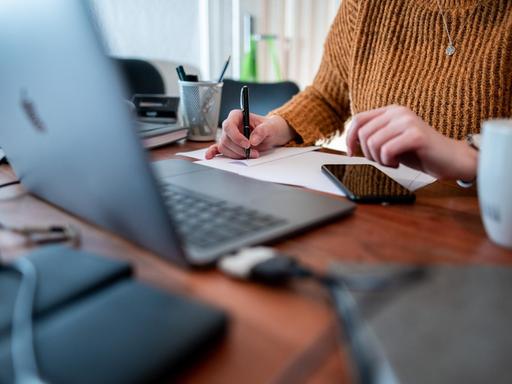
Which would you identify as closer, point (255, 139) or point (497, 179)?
point (497, 179)

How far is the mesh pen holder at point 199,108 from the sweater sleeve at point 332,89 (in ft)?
0.52

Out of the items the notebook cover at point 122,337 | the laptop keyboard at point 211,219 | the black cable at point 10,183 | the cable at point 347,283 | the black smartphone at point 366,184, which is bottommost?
the black cable at point 10,183

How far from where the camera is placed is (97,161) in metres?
0.37

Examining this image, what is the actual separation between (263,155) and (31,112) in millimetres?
491

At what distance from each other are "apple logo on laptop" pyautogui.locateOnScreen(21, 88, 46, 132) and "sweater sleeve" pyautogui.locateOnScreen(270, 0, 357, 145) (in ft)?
2.27

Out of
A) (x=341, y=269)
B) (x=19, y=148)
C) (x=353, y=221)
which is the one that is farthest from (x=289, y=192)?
(x=19, y=148)

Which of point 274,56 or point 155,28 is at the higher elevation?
point 155,28

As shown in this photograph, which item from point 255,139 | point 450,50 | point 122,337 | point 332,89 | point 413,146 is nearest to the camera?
point 122,337

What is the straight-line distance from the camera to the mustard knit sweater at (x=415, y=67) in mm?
904

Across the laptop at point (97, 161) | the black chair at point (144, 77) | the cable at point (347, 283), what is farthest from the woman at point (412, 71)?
the black chair at point (144, 77)

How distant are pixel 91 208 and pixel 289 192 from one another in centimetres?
24

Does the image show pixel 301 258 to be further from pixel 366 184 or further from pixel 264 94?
pixel 264 94

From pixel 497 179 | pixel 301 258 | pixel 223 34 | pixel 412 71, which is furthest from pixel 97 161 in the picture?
pixel 223 34

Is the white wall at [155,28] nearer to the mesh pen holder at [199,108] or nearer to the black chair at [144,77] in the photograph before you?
the black chair at [144,77]
